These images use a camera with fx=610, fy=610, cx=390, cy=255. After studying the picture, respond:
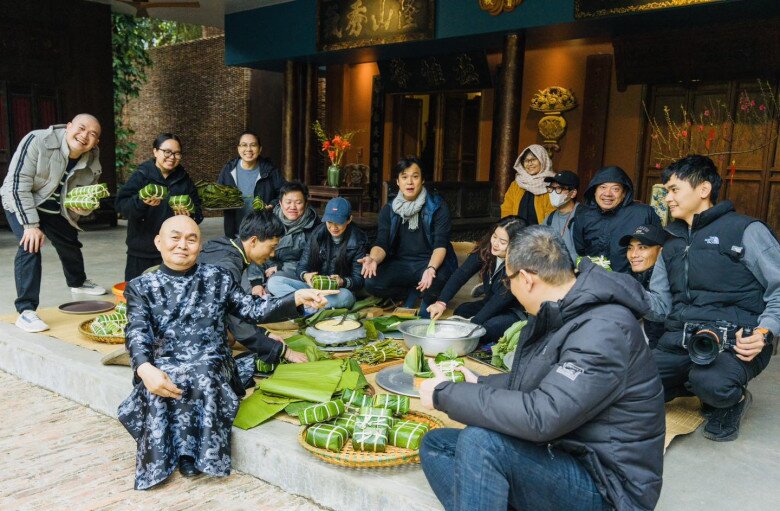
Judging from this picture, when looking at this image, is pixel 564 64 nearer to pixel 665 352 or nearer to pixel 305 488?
pixel 665 352

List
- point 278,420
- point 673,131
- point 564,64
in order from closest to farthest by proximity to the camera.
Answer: point 278,420
point 673,131
point 564,64

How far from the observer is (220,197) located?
496 centimetres

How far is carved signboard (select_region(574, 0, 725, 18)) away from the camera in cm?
531

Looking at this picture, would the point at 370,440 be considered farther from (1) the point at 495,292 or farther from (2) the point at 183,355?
(1) the point at 495,292

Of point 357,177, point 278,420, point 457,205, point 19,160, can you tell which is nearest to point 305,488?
point 278,420

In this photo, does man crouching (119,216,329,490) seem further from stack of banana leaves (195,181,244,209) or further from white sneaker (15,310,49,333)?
stack of banana leaves (195,181,244,209)

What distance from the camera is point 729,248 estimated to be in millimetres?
2635

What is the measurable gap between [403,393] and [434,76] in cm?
700

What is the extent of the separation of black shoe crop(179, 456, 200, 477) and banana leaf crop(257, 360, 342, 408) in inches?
17.0

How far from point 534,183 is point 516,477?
12.2 feet

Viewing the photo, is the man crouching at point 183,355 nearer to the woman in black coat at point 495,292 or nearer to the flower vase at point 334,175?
the woman in black coat at point 495,292

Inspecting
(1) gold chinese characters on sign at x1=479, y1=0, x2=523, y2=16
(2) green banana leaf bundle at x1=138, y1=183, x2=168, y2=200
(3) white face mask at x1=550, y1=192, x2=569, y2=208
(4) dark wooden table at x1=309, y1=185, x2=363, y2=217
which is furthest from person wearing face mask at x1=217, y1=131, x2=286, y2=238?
(1) gold chinese characters on sign at x1=479, y1=0, x2=523, y2=16

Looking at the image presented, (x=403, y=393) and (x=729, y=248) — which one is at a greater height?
(x=729, y=248)

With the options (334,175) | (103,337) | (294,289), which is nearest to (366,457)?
(103,337)
